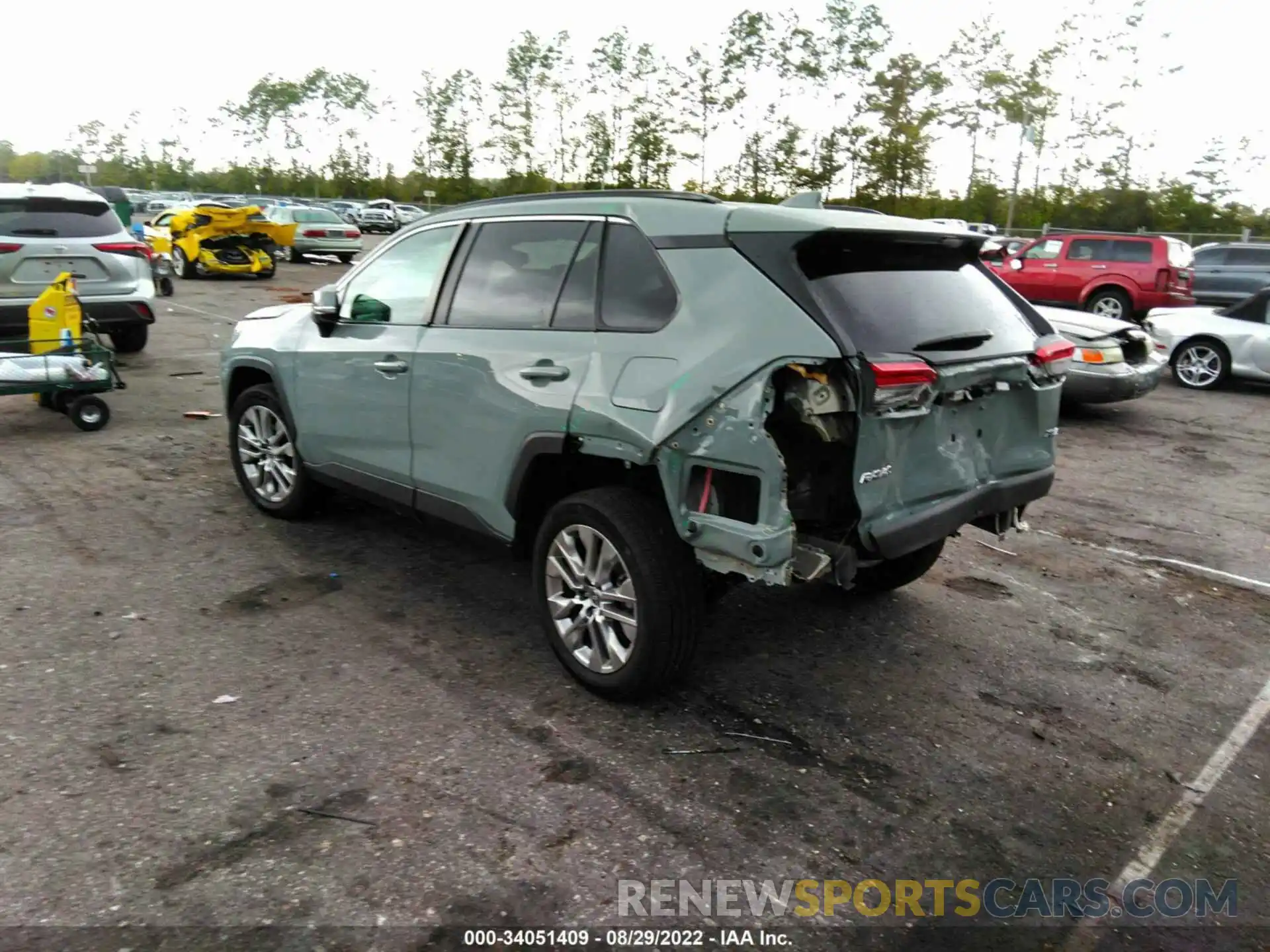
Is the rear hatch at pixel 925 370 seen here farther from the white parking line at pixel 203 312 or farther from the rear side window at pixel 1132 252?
the rear side window at pixel 1132 252

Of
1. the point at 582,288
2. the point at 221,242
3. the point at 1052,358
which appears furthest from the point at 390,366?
the point at 221,242

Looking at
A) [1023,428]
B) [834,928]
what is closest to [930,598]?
[1023,428]

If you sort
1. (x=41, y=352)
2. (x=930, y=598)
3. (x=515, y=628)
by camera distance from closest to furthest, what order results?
1. (x=515, y=628)
2. (x=930, y=598)
3. (x=41, y=352)

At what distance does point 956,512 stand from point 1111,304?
14.5m

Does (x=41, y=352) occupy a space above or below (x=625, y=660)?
above

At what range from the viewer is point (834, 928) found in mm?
2559

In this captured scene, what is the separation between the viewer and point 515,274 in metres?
4.10

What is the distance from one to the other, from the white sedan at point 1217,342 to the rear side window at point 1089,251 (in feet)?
13.4

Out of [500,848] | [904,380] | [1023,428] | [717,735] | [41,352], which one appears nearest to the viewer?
[500,848]

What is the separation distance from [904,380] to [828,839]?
4.82ft

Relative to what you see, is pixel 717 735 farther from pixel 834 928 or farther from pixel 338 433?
pixel 338 433

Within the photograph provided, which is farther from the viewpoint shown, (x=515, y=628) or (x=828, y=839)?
(x=515, y=628)

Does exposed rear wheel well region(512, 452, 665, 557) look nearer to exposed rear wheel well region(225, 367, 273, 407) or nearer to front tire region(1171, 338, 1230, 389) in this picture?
exposed rear wheel well region(225, 367, 273, 407)

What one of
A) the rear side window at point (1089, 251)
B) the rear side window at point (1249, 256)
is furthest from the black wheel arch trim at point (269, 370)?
the rear side window at point (1249, 256)
